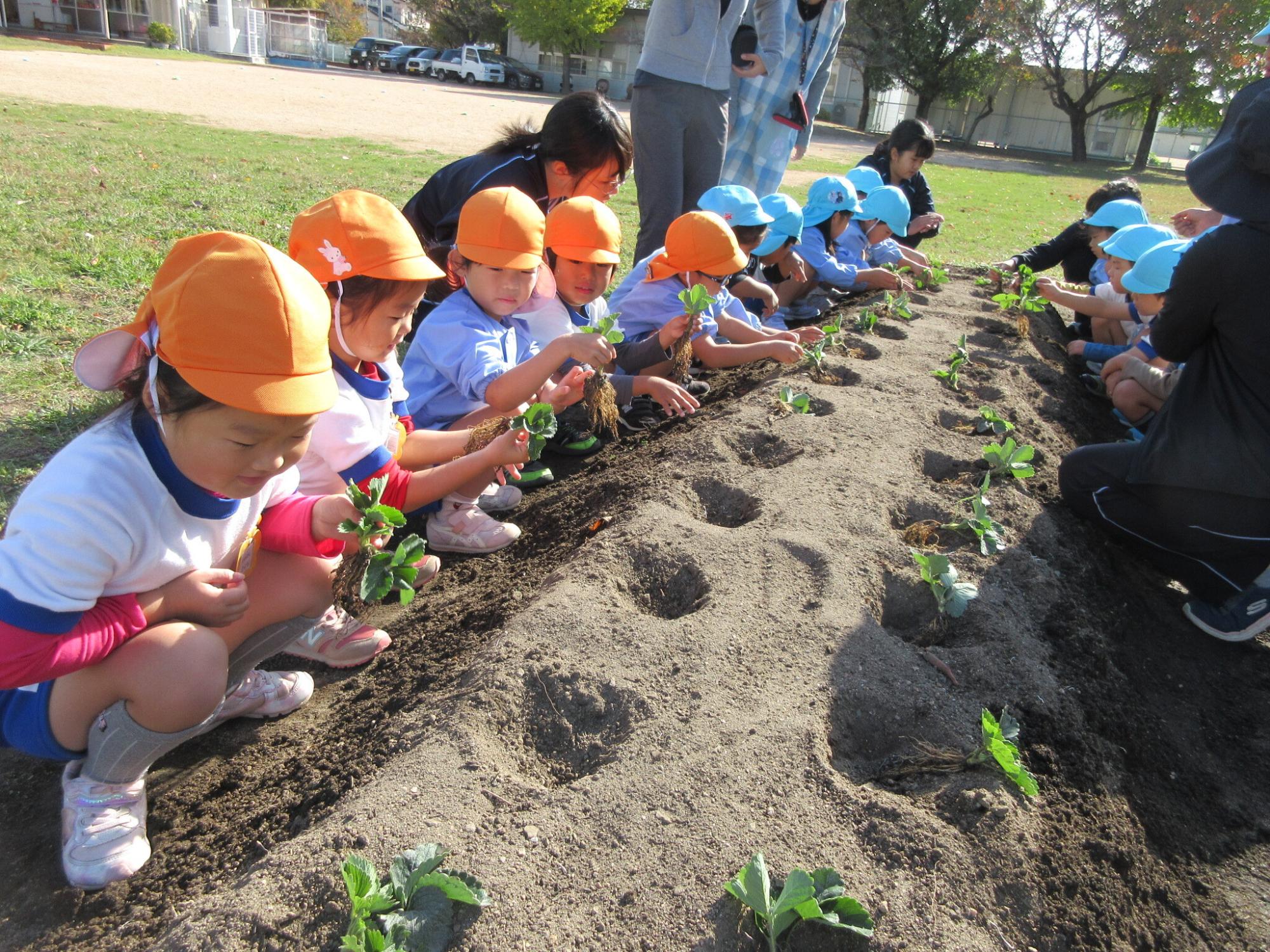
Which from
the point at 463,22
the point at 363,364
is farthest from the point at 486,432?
the point at 463,22

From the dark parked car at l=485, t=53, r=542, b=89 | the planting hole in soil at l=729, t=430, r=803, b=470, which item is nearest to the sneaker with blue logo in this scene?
the planting hole in soil at l=729, t=430, r=803, b=470

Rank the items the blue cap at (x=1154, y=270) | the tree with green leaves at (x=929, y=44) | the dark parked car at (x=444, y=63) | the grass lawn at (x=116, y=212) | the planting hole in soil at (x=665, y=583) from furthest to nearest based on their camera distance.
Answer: the dark parked car at (x=444, y=63), the tree with green leaves at (x=929, y=44), the blue cap at (x=1154, y=270), the grass lawn at (x=116, y=212), the planting hole in soil at (x=665, y=583)

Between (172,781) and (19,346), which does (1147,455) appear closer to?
(172,781)

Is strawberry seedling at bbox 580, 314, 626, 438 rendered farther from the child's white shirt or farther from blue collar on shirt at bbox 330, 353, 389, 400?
the child's white shirt

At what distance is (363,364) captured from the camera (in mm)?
2479

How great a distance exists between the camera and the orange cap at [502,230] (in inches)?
120

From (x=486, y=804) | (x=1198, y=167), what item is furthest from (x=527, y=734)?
(x=1198, y=167)

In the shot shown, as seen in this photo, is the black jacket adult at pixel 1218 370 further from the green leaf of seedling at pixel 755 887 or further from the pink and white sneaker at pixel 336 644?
the pink and white sneaker at pixel 336 644

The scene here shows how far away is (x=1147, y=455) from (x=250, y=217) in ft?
20.6

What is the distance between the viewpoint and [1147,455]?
315 centimetres

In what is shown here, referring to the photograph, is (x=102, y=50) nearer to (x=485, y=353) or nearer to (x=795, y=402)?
(x=485, y=353)

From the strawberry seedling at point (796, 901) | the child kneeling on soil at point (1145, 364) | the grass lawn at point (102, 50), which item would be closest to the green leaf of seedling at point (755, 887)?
the strawberry seedling at point (796, 901)

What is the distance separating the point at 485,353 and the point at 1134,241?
3782mm

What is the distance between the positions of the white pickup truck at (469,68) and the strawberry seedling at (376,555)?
→ 40.1 metres
